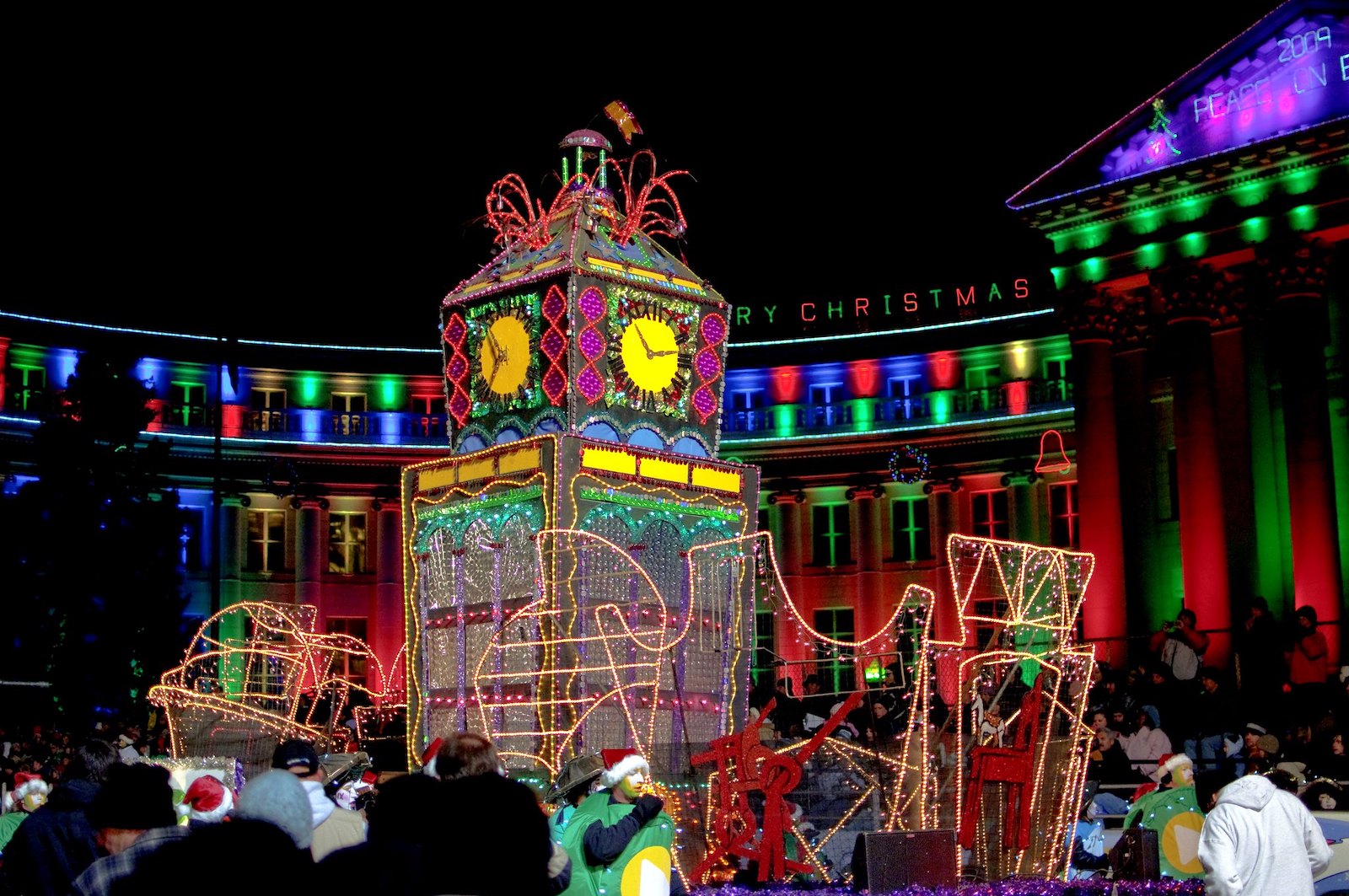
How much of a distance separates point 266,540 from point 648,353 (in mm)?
41798

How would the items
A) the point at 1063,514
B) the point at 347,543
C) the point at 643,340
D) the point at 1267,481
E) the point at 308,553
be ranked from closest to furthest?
the point at 643,340
the point at 1267,481
the point at 1063,514
the point at 308,553
the point at 347,543

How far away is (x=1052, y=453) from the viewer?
48.7 m

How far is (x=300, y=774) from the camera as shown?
787 cm

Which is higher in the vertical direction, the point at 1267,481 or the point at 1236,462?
the point at 1236,462

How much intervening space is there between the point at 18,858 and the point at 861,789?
22.1ft

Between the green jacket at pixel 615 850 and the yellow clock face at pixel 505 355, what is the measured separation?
6797 mm

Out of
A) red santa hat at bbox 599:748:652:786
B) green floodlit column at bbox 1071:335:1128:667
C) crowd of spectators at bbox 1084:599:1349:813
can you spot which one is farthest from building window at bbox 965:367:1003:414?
red santa hat at bbox 599:748:652:786

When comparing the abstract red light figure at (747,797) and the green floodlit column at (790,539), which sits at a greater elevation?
the green floodlit column at (790,539)

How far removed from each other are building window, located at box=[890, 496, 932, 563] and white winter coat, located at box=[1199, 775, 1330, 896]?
146 feet

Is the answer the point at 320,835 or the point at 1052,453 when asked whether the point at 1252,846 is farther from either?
the point at 1052,453

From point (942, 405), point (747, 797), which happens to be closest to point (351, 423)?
point (942, 405)

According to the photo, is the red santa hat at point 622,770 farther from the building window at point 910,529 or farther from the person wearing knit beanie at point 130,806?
the building window at point 910,529

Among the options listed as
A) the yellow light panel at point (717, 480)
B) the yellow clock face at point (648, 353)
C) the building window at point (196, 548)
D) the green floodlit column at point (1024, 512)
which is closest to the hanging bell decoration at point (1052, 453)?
the green floodlit column at point (1024, 512)

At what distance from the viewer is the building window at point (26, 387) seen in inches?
2041
